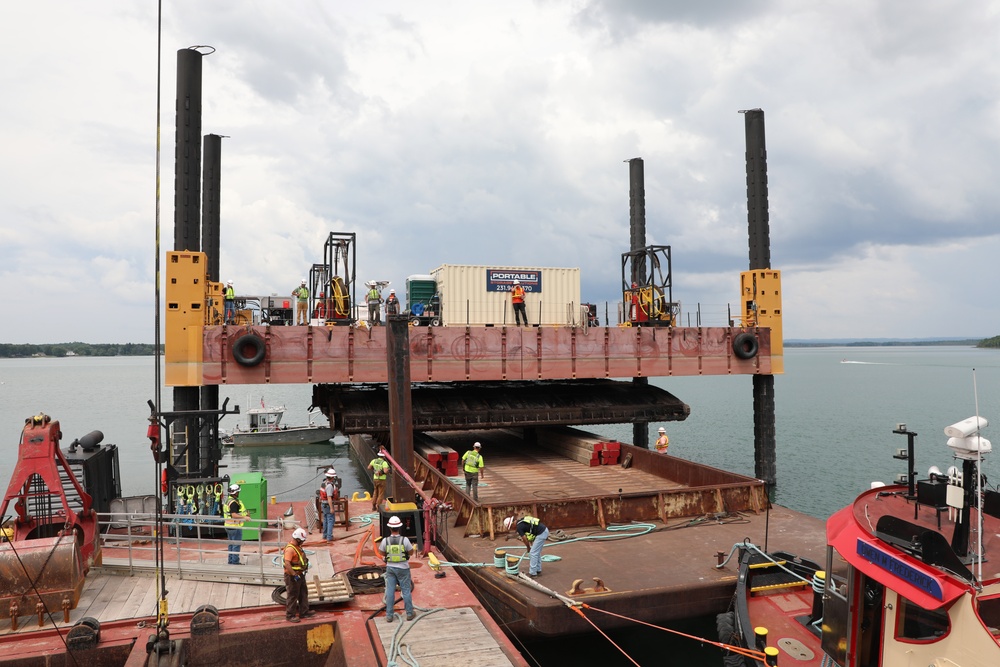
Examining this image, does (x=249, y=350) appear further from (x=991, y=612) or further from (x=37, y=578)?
(x=991, y=612)

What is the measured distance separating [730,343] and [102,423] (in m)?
56.9

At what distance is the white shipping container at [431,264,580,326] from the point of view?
2750 cm

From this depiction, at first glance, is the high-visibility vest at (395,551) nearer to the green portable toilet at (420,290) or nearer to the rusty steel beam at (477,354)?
the rusty steel beam at (477,354)

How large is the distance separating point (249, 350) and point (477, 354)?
763 cm

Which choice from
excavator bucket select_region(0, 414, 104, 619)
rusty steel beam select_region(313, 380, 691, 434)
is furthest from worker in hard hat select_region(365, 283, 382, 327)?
excavator bucket select_region(0, 414, 104, 619)

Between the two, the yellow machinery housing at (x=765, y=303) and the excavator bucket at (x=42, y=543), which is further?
the yellow machinery housing at (x=765, y=303)

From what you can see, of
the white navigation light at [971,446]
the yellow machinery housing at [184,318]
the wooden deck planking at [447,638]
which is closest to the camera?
the white navigation light at [971,446]

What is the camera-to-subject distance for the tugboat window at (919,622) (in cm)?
593

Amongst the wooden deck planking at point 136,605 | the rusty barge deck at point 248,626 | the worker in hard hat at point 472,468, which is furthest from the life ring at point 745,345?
the wooden deck planking at point 136,605

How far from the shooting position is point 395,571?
9367mm

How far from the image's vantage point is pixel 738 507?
46.6 ft

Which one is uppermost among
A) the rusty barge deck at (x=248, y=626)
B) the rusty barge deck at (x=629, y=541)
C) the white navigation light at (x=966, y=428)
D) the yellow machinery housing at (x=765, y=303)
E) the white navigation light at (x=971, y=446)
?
the yellow machinery housing at (x=765, y=303)

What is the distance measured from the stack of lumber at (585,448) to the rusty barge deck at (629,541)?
2914 mm

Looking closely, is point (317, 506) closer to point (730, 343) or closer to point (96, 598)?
point (96, 598)
